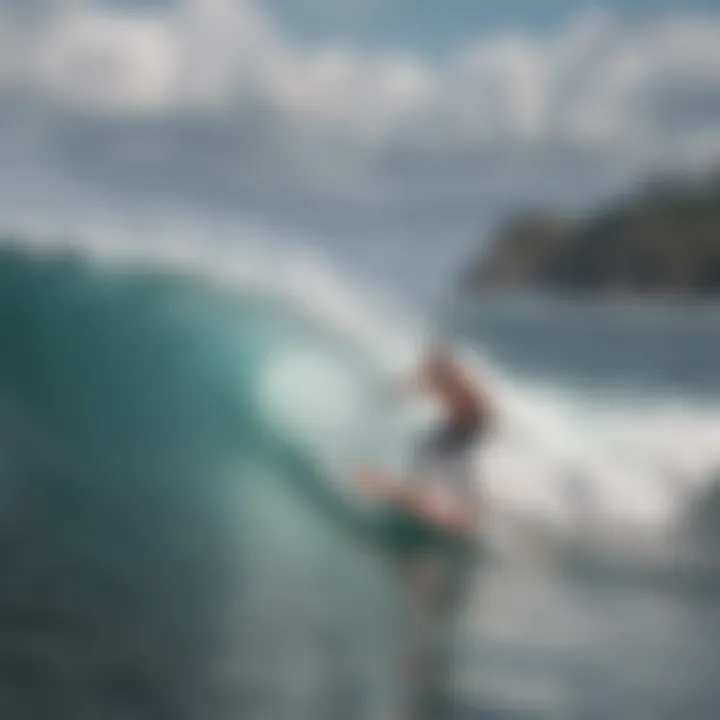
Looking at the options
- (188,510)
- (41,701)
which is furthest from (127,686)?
(188,510)

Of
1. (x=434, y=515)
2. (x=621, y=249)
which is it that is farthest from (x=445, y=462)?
(x=621, y=249)

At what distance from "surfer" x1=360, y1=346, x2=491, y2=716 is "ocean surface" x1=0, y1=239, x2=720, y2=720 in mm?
29

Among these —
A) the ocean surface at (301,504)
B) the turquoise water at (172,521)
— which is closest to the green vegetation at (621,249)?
the ocean surface at (301,504)

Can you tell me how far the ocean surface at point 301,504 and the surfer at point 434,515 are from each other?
0.10ft

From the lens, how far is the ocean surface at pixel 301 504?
167cm

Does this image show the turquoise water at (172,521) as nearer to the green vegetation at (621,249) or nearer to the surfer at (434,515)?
the surfer at (434,515)

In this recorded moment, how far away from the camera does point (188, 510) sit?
5.54ft

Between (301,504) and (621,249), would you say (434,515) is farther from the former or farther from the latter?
(621,249)

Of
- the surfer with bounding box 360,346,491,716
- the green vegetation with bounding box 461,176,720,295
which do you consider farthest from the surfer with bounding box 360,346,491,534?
the green vegetation with bounding box 461,176,720,295

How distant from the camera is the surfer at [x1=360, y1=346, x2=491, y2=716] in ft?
5.47

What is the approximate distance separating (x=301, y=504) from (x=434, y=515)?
220mm

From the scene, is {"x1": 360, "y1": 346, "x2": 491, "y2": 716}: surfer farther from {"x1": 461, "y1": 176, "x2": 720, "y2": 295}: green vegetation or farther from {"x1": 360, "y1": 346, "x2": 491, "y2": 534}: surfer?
{"x1": 461, "y1": 176, "x2": 720, "y2": 295}: green vegetation

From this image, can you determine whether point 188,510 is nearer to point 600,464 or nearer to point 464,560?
point 464,560

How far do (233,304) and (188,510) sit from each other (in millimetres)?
351
